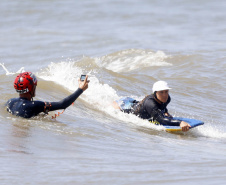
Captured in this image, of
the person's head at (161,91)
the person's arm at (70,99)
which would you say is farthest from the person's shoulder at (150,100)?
the person's arm at (70,99)

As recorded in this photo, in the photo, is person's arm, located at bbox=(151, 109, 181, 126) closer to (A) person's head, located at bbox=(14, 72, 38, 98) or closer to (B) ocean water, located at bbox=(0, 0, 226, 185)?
(B) ocean water, located at bbox=(0, 0, 226, 185)

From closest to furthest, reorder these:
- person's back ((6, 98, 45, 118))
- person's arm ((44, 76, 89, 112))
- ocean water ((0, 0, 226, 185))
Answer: ocean water ((0, 0, 226, 185))
person's arm ((44, 76, 89, 112))
person's back ((6, 98, 45, 118))

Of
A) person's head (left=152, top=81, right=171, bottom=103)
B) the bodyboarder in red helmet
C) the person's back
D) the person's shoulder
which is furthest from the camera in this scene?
the person's shoulder

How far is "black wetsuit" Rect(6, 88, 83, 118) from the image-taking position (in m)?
7.14

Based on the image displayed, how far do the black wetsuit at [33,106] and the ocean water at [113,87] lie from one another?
12 cm

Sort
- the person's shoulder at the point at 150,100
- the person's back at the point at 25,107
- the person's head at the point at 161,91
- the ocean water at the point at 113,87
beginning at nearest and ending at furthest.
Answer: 1. the ocean water at the point at 113,87
2. the person's back at the point at 25,107
3. the person's head at the point at 161,91
4. the person's shoulder at the point at 150,100

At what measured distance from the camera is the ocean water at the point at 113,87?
5.45 metres

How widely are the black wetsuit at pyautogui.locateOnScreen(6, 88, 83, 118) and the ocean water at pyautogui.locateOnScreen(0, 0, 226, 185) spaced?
0.38ft

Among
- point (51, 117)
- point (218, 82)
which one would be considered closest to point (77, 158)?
point (51, 117)

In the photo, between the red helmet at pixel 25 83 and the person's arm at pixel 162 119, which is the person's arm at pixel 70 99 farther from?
the person's arm at pixel 162 119

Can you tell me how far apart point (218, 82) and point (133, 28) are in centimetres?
1234

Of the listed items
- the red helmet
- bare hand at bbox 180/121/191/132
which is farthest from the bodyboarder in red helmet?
bare hand at bbox 180/121/191/132

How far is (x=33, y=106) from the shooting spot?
7289 millimetres

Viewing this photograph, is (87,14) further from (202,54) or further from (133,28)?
(202,54)
